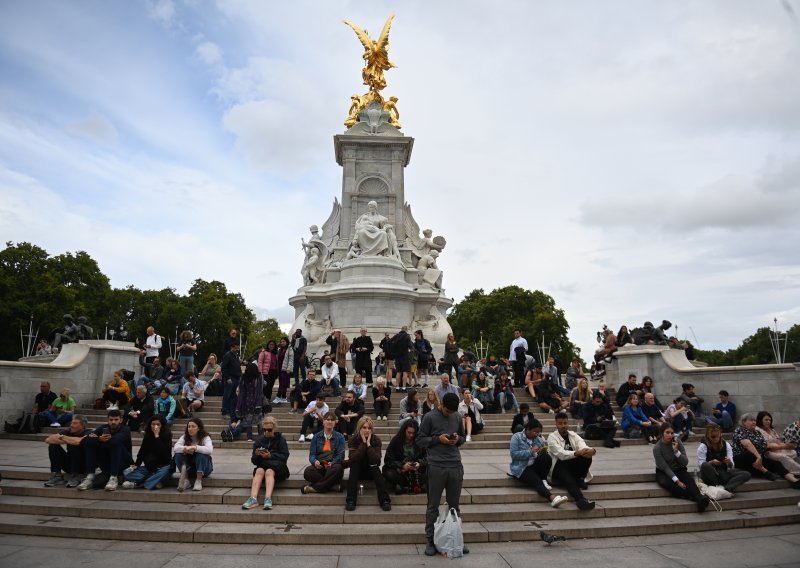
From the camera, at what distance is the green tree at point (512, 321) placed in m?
59.1

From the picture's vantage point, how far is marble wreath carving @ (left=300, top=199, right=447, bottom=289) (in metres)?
28.0

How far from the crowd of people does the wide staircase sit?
0.71 feet

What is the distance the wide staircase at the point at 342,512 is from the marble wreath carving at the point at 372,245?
19111 mm

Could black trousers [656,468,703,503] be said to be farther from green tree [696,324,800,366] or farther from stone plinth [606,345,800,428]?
green tree [696,324,800,366]

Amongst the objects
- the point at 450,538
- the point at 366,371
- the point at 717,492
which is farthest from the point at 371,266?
the point at 450,538

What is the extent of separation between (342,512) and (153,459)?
10.8 feet

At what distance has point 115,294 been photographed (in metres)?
52.0

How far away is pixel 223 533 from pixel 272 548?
2.36 ft

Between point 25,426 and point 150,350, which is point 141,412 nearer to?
point 25,426

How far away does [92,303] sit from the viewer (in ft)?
150

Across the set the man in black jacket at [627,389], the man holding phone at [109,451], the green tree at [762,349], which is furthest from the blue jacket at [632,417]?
the green tree at [762,349]

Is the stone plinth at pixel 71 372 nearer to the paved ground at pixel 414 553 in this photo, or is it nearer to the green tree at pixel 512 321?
the paved ground at pixel 414 553

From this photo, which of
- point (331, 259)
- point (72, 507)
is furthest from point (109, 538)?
point (331, 259)

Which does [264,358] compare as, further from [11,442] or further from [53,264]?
[53,264]
